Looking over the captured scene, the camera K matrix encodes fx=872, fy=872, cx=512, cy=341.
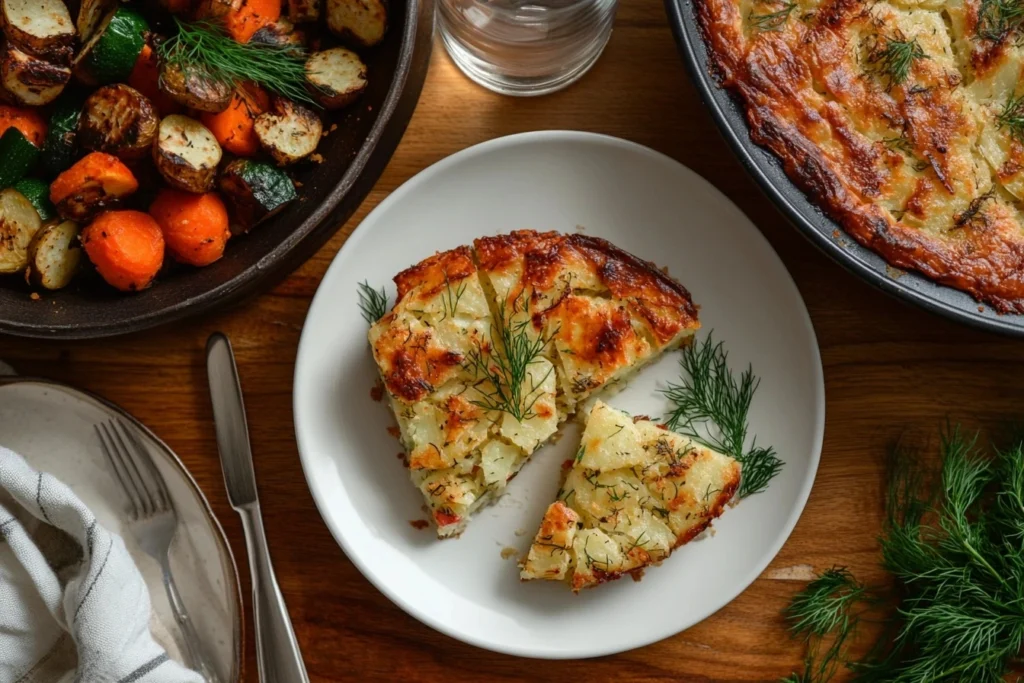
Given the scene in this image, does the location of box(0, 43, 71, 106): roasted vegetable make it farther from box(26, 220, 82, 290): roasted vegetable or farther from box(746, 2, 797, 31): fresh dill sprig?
box(746, 2, 797, 31): fresh dill sprig

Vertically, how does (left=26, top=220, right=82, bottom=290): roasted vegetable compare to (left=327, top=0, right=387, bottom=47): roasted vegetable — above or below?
below

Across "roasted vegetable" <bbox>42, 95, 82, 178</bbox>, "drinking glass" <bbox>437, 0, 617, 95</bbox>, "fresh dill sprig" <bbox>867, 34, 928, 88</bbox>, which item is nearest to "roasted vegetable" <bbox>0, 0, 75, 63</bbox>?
"roasted vegetable" <bbox>42, 95, 82, 178</bbox>

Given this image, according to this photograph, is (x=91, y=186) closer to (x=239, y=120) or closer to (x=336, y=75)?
(x=239, y=120)

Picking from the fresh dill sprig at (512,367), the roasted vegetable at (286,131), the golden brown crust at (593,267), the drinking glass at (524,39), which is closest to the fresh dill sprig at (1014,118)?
the golden brown crust at (593,267)

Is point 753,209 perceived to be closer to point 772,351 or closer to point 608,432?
point 772,351

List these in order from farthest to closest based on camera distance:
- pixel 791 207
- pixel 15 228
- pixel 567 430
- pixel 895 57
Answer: pixel 567 430
pixel 15 228
pixel 895 57
pixel 791 207

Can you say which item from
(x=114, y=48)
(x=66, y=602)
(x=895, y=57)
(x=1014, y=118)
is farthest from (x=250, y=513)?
(x=1014, y=118)
